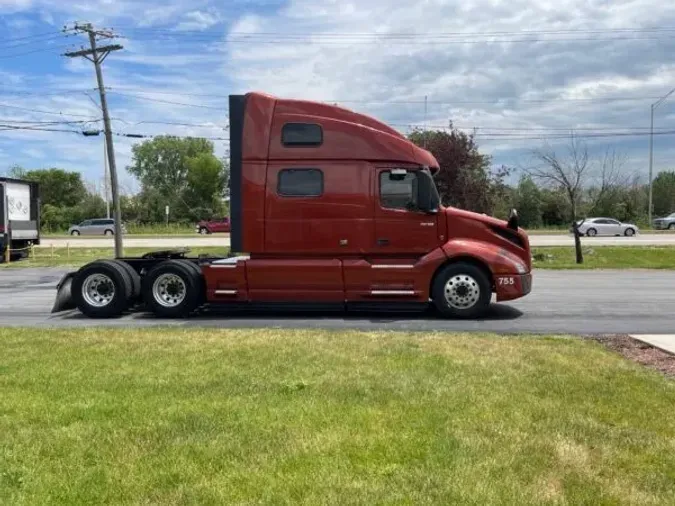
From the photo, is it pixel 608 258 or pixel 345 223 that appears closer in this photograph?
pixel 345 223

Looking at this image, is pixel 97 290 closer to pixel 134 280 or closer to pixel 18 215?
pixel 134 280

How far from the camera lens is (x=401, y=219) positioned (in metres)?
11.5

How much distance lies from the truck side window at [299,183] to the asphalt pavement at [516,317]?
6.96 ft

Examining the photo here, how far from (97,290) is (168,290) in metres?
1.27

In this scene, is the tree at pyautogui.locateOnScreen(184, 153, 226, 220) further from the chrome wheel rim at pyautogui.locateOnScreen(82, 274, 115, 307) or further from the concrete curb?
the concrete curb

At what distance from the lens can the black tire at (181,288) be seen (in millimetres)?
11742

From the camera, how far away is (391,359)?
23.8 feet

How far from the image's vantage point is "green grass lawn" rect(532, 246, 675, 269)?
24.7 meters

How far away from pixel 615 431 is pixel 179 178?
9495 centimetres

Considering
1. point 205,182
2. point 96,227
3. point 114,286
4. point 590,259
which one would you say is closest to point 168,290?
point 114,286

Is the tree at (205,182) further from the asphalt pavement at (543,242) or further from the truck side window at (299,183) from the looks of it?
the truck side window at (299,183)

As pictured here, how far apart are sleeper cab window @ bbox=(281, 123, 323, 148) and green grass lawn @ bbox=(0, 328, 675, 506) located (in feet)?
15.2

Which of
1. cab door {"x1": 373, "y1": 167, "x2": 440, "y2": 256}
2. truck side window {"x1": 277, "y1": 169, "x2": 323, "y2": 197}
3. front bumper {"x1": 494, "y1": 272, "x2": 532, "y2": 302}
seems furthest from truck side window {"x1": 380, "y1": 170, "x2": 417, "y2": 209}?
front bumper {"x1": 494, "y1": 272, "x2": 532, "y2": 302}

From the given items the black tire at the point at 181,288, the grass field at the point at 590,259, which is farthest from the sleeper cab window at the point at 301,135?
the grass field at the point at 590,259
